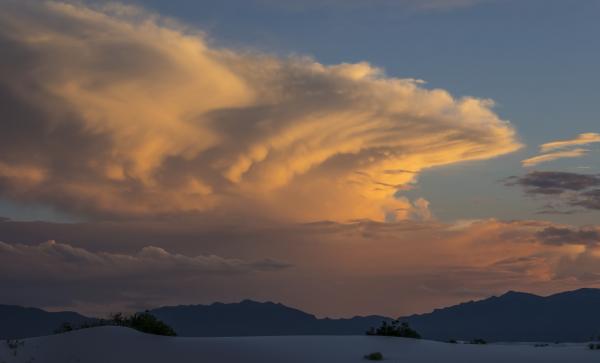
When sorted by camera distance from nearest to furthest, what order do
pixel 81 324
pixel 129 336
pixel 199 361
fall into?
pixel 199 361, pixel 129 336, pixel 81 324

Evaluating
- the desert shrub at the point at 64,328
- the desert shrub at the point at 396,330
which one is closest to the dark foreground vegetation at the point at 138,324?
the desert shrub at the point at 64,328

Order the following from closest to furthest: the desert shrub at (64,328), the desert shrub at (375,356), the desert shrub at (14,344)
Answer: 1. the desert shrub at (375,356)
2. the desert shrub at (14,344)
3. the desert shrub at (64,328)

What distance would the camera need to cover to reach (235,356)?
3441 cm

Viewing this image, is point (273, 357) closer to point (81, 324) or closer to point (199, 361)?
point (199, 361)

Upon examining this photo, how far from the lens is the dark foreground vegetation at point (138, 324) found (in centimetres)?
4181

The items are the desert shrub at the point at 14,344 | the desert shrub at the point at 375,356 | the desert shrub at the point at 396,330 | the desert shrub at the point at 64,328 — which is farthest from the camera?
the desert shrub at the point at 396,330

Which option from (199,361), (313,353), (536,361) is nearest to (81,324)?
(199,361)

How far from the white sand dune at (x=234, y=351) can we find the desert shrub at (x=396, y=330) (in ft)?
25.3

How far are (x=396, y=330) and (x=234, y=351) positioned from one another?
47.3 ft

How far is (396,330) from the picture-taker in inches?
1831

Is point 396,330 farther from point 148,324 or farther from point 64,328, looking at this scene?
point 64,328

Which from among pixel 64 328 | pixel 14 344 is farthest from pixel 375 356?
pixel 64 328

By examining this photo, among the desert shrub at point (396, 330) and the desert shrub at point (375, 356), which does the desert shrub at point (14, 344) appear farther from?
the desert shrub at point (396, 330)

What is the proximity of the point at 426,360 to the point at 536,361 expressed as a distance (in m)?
5.16
